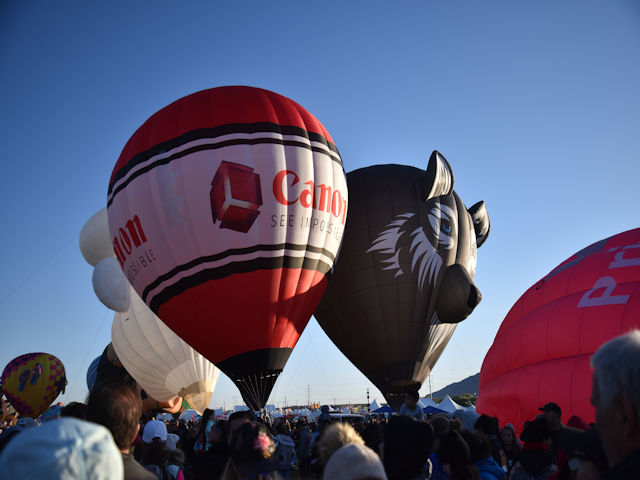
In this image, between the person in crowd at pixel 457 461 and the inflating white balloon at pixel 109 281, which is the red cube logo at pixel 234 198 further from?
the person in crowd at pixel 457 461

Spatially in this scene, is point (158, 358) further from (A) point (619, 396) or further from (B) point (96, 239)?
(A) point (619, 396)

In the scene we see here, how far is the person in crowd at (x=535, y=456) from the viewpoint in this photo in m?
3.50

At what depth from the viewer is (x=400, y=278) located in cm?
1445

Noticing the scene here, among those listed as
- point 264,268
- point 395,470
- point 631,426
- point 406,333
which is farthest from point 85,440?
point 406,333

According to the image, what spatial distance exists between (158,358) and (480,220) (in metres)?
13.0

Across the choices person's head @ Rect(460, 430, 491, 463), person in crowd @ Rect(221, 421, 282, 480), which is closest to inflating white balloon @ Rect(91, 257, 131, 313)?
person's head @ Rect(460, 430, 491, 463)

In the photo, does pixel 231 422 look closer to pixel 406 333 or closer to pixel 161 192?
pixel 161 192

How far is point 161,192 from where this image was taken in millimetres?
10320

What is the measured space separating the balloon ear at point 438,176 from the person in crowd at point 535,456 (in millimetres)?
11949

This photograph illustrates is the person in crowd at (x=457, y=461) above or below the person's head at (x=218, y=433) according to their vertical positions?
below

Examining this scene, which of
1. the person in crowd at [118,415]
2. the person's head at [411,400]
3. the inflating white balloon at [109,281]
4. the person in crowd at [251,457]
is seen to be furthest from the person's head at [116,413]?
the inflating white balloon at [109,281]

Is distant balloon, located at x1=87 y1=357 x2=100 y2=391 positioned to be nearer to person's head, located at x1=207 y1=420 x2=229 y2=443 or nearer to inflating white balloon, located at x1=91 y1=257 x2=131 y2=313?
inflating white balloon, located at x1=91 y1=257 x2=131 y2=313

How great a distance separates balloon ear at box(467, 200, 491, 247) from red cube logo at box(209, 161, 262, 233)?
31.5 ft

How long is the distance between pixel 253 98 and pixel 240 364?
19.9ft
